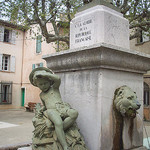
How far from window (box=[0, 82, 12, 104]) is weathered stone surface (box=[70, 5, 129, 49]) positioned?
17.2m

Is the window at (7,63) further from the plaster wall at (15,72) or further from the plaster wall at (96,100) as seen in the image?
the plaster wall at (96,100)

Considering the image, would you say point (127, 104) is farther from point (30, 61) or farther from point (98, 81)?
point (30, 61)

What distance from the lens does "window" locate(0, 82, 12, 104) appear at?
734 inches

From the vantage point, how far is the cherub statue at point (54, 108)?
2.10 meters

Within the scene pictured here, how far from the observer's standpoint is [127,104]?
2176 millimetres

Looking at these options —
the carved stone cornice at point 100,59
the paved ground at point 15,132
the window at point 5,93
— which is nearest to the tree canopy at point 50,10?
the paved ground at point 15,132

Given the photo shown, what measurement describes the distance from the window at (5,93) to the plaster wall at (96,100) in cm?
1731

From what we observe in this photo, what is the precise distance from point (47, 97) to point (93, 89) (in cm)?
56

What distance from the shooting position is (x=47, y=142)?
2.22 metres

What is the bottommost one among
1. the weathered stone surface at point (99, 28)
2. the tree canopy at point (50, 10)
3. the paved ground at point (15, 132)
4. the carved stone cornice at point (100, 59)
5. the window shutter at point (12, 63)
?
the paved ground at point (15, 132)

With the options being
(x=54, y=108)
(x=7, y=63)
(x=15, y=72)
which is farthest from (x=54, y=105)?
(x=15, y=72)

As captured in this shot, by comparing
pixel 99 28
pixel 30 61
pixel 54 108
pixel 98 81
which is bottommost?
pixel 54 108

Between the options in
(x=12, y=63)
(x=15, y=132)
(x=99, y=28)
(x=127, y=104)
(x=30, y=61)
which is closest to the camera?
(x=127, y=104)

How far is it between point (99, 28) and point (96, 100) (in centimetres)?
91
